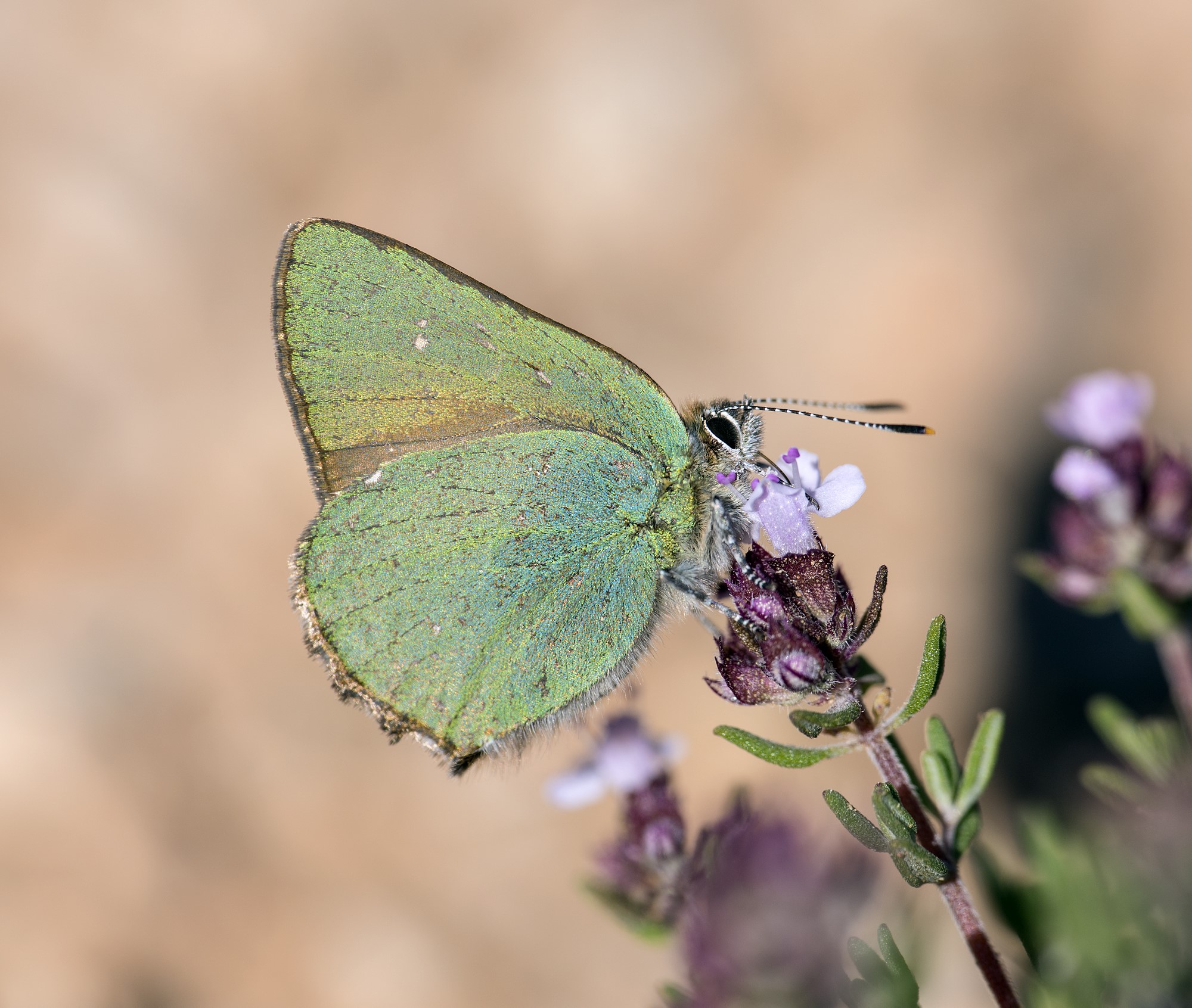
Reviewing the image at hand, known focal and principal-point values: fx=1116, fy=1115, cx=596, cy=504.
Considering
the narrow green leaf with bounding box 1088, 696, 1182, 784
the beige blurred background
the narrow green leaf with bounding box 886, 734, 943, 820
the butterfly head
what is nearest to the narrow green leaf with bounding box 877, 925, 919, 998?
the narrow green leaf with bounding box 886, 734, 943, 820

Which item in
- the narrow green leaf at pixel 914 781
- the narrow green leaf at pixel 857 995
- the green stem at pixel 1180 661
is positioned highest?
the green stem at pixel 1180 661

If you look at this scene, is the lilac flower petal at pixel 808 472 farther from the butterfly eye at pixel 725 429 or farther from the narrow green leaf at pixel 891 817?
the narrow green leaf at pixel 891 817

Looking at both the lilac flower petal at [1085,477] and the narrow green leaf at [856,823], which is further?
the lilac flower petal at [1085,477]

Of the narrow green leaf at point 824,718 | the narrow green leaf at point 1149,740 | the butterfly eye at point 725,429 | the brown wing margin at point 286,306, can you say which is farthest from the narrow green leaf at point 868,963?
the brown wing margin at point 286,306

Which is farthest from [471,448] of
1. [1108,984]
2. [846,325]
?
[846,325]

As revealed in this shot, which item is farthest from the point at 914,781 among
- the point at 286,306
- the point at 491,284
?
the point at 491,284

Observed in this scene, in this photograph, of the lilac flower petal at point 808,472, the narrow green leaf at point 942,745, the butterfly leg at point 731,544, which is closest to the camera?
Result: the narrow green leaf at point 942,745

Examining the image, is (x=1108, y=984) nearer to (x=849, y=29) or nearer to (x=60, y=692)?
(x=60, y=692)
